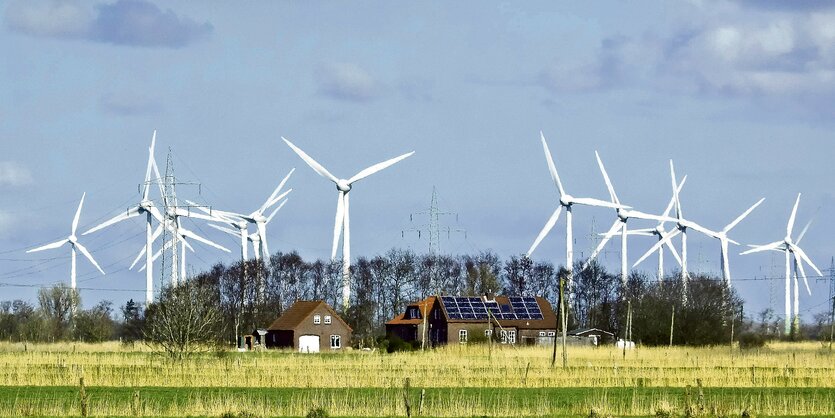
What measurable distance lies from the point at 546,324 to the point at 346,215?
1903 cm

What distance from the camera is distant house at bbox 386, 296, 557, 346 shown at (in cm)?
11025

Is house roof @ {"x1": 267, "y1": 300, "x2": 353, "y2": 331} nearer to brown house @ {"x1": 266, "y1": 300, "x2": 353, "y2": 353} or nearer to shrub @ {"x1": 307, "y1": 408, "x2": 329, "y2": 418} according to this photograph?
brown house @ {"x1": 266, "y1": 300, "x2": 353, "y2": 353}

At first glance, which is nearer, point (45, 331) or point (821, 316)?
point (45, 331)

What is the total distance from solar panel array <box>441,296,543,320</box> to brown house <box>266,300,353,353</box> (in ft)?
27.7

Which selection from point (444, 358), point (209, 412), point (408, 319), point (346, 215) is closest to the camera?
point (209, 412)

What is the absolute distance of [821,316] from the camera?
487 ft

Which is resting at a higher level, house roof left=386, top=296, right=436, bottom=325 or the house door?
house roof left=386, top=296, right=436, bottom=325

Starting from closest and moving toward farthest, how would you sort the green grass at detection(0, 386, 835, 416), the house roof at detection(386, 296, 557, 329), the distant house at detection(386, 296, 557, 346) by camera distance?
1. the green grass at detection(0, 386, 835, 416)
2. the distant house at detection(386, 296, 557, 346)
3. the house roof at detection(386, 296, 557, 329)

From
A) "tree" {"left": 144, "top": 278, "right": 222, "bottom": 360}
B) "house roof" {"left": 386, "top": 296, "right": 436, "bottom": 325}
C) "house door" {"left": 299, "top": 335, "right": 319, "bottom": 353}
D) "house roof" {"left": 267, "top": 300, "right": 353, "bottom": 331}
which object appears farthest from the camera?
"house roof" {"left": 386, "top": 296, "right": 436, "bottom": 325}

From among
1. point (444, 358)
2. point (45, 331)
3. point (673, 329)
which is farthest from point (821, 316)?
point (444, 358)

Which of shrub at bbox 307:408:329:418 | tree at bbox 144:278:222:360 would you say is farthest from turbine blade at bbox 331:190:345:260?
shrub at bbox 307:408:329:418

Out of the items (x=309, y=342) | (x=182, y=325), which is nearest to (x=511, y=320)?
(x=309, y=342)

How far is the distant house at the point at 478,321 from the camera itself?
110250 mm

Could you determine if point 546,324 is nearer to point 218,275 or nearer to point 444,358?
point 218,275
